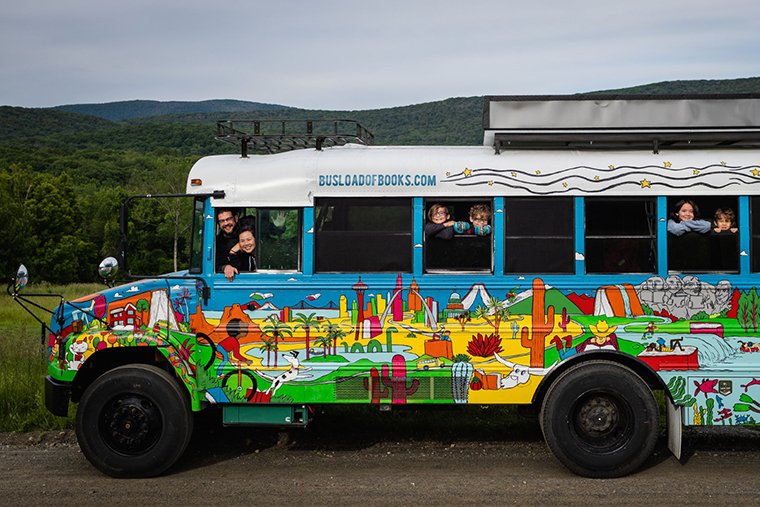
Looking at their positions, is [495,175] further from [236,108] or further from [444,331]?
[236,108]

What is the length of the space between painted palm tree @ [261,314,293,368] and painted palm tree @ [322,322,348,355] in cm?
33

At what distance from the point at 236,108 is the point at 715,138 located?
16755 cm

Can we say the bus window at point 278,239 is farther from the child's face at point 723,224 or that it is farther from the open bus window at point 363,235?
the child's face at point 723,224

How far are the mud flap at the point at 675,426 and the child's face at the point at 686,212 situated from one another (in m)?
1.63

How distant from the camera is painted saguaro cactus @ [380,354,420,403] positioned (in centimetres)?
607

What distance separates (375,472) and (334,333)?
1.34m

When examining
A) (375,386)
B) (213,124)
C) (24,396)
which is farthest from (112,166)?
(375,386)

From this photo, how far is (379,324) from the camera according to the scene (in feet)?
19.9

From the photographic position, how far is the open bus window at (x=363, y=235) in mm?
6105

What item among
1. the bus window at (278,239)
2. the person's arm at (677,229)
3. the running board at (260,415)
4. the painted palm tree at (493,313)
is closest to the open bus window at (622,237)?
the person's arm at (677,229)

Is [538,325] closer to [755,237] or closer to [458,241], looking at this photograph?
[458,241]

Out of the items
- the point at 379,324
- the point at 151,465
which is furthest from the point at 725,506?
the point at 151,465

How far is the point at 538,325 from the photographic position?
239 inches

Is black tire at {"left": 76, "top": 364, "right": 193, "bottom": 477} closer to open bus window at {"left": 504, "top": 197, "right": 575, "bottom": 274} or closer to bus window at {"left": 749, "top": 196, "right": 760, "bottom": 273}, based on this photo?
open bus window at {"left": 504, "top": 197, "right": 575, "bottom": 274}
